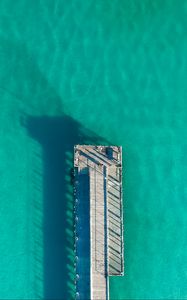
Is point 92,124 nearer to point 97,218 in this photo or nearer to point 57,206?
point 57,206

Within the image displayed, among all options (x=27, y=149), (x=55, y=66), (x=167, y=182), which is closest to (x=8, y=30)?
(x=55, y=66)

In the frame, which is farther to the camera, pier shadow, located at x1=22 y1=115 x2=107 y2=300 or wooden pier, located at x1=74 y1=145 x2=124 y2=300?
pier shadow, located at x1=22 y1=115 x2=107 y2=300

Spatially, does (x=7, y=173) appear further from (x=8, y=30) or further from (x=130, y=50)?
(x=130, y=50)

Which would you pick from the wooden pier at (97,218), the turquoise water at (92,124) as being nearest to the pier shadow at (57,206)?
the turquoise water at (92,124)

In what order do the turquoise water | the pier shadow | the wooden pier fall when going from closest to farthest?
the wooden pier < the turquoise water < the pier shadow

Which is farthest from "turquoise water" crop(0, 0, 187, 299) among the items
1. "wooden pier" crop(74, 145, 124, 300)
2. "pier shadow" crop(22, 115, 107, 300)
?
"wooden pier" crop(74, 145, 124, 300)

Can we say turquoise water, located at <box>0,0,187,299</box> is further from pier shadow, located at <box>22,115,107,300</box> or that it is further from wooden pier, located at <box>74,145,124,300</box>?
wooden pier, located at <box>74,145,124,300</box>

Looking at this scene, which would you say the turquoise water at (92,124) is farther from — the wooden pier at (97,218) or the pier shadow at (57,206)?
the wooden pier at (97,218)
